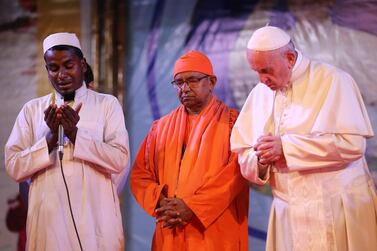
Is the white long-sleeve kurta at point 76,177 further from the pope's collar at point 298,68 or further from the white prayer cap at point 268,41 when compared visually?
the pope's collar at point 298,68

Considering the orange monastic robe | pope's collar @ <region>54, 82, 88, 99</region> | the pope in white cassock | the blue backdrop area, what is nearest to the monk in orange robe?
the orange monastic robe

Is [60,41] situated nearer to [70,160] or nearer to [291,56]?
[70,160]

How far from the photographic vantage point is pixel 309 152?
360cm

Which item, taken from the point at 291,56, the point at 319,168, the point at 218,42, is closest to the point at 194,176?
the point at 319,168

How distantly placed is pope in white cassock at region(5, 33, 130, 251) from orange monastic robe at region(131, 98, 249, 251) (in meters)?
0.24

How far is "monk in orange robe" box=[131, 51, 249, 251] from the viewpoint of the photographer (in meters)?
4.11

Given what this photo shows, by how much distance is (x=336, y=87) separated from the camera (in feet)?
12.3

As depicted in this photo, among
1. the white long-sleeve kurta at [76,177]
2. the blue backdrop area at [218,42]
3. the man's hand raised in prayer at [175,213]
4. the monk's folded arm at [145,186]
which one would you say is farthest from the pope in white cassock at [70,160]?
the blue backdrop area at [218,42]

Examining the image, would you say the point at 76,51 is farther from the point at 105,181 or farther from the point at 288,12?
the point at 288,12

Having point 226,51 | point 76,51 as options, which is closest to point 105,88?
point 226,51

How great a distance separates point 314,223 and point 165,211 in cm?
94

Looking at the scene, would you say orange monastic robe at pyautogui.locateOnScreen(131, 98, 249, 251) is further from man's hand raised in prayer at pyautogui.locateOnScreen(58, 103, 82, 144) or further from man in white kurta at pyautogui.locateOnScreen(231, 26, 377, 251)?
man's hand raised in prayer at pyautogui.locateOnScreen(58, 103, 82, 144)

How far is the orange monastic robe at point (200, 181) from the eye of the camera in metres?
4.13

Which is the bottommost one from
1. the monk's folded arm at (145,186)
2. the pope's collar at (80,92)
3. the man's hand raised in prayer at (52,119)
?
the monk's folded arm at (145,186)
